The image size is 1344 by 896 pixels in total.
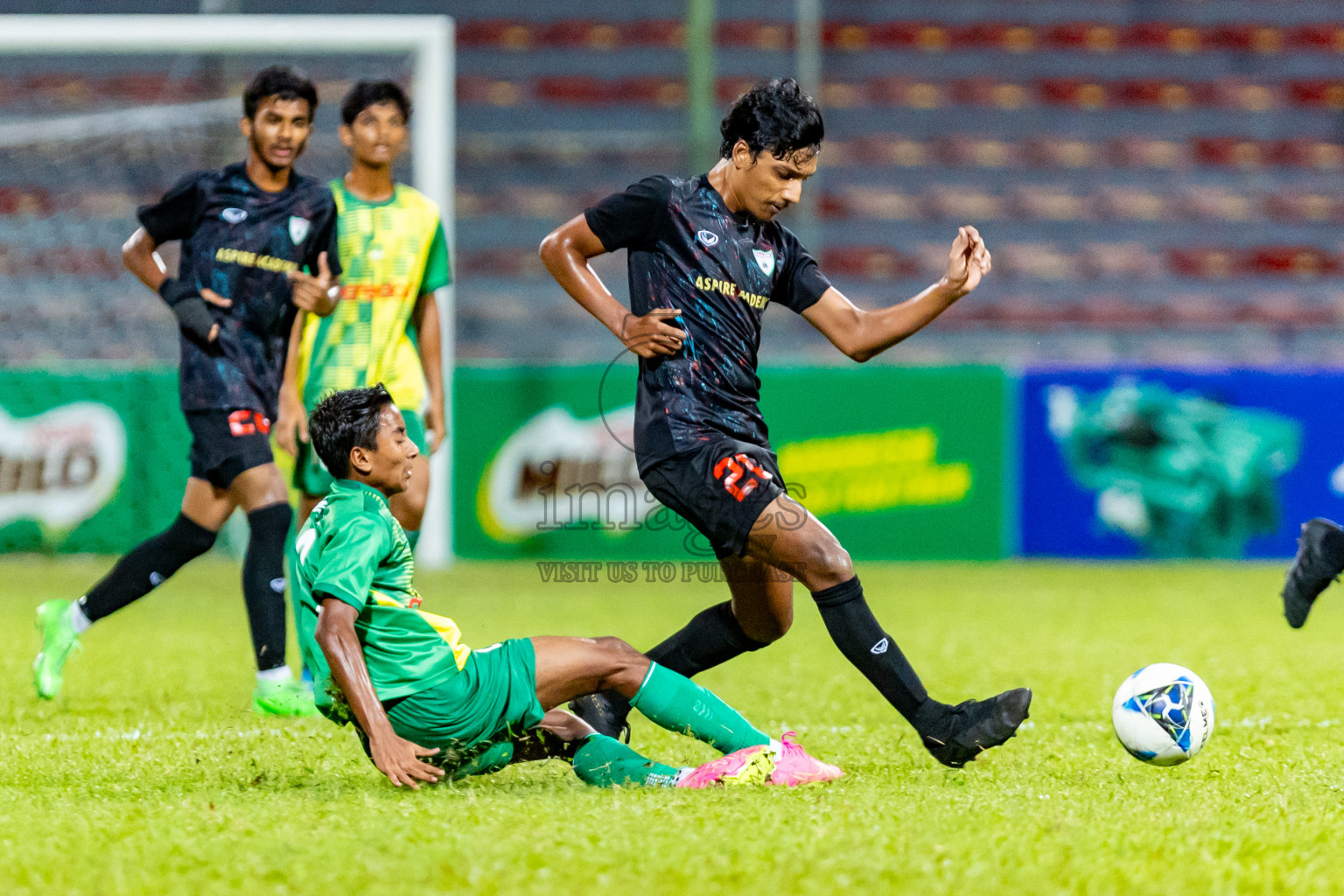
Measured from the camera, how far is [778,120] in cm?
391

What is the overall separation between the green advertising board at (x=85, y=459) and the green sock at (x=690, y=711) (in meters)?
7.40

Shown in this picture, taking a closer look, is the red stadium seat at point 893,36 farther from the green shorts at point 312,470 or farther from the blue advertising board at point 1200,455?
the green shorts at point 312,470

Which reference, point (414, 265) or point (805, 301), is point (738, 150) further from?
point (414, 265)

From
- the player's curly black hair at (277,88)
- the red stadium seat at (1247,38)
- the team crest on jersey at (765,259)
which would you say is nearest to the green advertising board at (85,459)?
the player's curly black hair at (277,88)

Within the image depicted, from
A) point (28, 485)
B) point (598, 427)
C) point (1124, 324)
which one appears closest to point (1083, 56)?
point (1124, 324)

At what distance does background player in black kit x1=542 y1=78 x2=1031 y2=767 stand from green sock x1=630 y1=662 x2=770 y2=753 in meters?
0.38

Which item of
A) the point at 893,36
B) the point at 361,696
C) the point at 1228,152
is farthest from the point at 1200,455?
the point at 361,696

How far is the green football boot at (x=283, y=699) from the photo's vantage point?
4.91m

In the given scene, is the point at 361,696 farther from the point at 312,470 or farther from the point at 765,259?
the point at 312,470

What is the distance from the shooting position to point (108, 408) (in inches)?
410

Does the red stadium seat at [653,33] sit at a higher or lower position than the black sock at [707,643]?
higher

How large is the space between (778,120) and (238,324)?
230cm

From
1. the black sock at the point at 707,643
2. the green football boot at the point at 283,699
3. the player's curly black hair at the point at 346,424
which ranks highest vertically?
the player's curly black hair at the point at 346,424

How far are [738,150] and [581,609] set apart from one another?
180 inches
